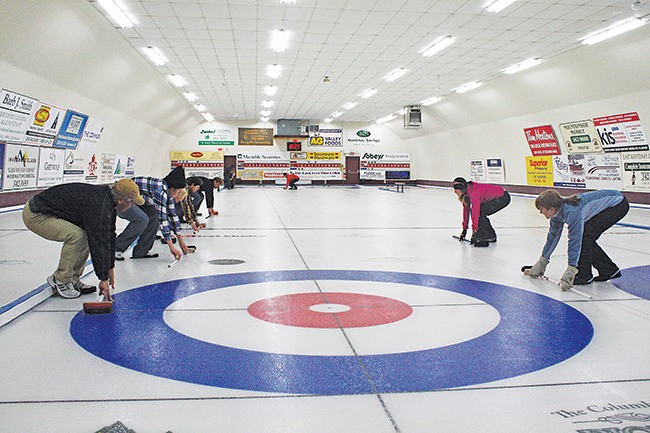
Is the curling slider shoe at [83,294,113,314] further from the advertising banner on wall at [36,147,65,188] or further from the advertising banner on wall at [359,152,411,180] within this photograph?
the advertising banner on wall at [359,152,411,180]

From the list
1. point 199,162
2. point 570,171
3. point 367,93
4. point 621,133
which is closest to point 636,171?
point 621,133

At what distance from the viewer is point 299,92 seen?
86.6ft

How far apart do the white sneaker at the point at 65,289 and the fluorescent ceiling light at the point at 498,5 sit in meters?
11.7

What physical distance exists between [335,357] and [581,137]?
20.7 m

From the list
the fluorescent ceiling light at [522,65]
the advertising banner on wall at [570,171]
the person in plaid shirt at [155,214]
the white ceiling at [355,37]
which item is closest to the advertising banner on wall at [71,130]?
the white ceiling at [355,37]

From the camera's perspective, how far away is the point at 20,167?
14.4 meters

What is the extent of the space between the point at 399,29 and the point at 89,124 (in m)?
12.3

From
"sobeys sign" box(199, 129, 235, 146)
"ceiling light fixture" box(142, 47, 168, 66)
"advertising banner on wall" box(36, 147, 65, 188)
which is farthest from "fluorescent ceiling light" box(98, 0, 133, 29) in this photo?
"sobeys sign" box(199, 129, 235, 146)

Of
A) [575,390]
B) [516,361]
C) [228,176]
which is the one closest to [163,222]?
[516,361]

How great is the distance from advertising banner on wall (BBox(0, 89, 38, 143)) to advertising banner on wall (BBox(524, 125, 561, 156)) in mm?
20299

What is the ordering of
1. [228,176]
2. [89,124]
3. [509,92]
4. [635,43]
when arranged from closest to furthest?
[635,43]
[89,124]
[509,92]
[228,176]

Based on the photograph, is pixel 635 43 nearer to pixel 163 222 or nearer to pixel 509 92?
pixel 509 92

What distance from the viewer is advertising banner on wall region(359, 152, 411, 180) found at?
41000mm

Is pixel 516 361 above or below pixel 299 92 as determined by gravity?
below
